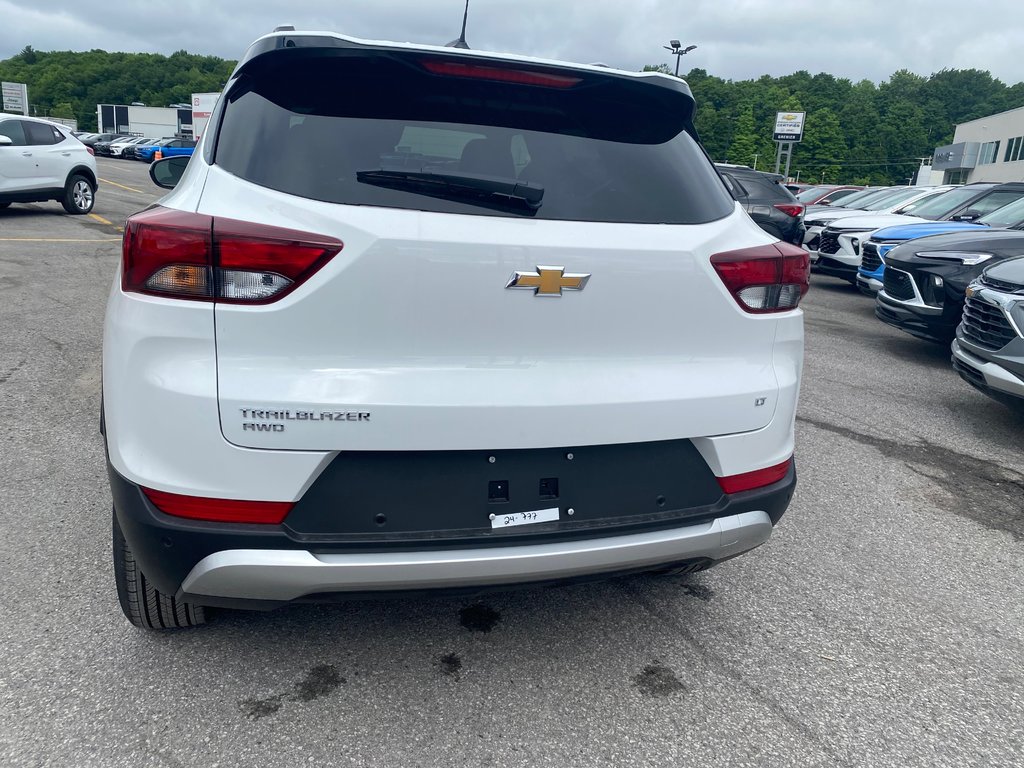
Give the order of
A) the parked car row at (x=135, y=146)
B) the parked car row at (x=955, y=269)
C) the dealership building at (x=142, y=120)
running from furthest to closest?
the dealership building at (x=142, y=120)
the parked car row at (x=135, y=146)
the parked car row at (x=955, y=269)

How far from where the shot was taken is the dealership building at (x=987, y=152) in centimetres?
5903

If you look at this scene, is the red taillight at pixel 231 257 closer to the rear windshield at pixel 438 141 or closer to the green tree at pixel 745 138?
the rear windshield at pixel 438 141

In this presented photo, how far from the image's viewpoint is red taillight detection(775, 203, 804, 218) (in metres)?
12.2

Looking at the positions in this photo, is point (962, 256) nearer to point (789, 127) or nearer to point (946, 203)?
point (946, 203)

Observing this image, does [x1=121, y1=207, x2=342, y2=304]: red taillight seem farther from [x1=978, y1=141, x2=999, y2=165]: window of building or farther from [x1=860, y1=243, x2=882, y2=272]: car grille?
[x1=978, y1=141, x2=999, y2=165]: window of building

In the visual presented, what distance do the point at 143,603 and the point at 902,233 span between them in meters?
9.43

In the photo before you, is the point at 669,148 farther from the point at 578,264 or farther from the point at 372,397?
the point at 372,397

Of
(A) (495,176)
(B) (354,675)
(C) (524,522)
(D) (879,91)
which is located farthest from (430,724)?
(D) (879,91)

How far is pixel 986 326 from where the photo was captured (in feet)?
17.1

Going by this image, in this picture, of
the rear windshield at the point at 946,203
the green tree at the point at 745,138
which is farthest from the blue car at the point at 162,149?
the green tree at the point at 745,138

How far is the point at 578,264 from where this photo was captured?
2.10 m

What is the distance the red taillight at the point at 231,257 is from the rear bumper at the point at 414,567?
25.3 inches

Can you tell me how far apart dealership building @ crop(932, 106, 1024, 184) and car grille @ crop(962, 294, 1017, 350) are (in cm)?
6048

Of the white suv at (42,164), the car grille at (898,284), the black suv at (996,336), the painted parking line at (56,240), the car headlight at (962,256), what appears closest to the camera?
the black suv at (996,336)
